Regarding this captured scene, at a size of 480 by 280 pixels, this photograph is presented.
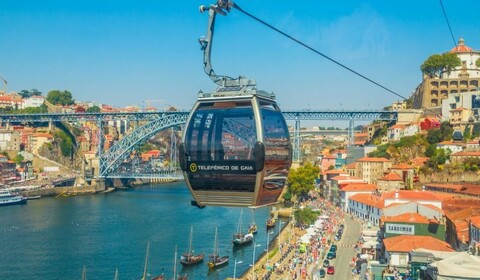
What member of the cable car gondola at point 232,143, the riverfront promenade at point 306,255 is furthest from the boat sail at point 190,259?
the cable car gondola at point 232,143

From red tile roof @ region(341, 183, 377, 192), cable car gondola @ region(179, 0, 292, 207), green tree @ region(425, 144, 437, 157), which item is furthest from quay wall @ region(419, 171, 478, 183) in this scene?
cable car gondola @ region(179, 0, 292, 207)

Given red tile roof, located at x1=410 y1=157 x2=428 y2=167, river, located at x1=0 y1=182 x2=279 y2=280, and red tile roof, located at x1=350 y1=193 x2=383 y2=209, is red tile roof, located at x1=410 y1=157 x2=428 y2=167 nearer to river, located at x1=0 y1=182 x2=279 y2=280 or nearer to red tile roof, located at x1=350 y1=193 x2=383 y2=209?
red tile roof, located at x1=350 y1=193 x2=383 y2=209

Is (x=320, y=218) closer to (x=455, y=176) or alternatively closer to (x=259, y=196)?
(x=455, y=176)

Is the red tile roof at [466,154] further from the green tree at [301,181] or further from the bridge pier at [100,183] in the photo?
the bridge pier at [100,183]

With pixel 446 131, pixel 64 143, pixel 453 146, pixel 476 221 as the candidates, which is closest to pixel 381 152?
pixel 446 131

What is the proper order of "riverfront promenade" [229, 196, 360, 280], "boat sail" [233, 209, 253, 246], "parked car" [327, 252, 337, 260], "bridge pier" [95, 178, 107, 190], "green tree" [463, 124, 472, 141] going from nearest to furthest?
"riverfront promenade" [229, 196, 360, 280], "parked car" [327, 252, 337, 260], "boat sail" [233, 209, 253, 246], "green tree" [463, 124, 472, 141], "bridge pier" [95, 178, 107, 190]

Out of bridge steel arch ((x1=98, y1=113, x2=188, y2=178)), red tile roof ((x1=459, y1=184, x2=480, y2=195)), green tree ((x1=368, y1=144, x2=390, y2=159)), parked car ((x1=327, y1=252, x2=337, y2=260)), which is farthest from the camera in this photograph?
bridge steel arch ((x1=98, y1=113, x2=188, y2=178))

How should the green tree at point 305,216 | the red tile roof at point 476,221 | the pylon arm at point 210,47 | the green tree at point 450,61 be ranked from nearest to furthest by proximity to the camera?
1. the pylon arm at point 210,47
2. the red tile roof at point 476,221
3. the green tree at point 305,216
4. the green tree at point 450,61
